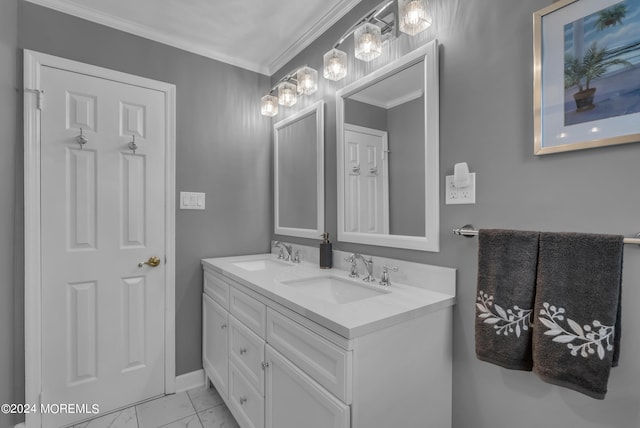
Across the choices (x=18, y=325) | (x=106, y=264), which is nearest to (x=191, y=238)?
(x=106, y=264)

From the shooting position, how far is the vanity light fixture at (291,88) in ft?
6.15

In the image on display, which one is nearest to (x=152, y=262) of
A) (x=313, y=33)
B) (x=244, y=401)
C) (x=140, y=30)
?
(x=244, y=401)

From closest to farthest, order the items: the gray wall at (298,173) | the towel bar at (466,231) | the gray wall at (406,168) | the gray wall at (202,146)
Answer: the towel bar at (466,231), the gray wall at (406,168), the gray wall at (202,146), the gray wall at (298,173)

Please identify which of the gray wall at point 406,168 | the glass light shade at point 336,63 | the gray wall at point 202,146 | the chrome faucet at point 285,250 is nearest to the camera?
the gray wall at point 406,168

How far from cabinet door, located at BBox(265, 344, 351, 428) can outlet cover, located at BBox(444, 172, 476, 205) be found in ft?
2.71

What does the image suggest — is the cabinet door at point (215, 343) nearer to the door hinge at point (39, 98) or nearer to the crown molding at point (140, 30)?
the door hinge at point (39, 98)

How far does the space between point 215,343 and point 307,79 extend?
5.68ft

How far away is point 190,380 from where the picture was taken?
6.88 feet

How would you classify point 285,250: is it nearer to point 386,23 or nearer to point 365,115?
point 365,115

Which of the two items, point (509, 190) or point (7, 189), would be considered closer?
point (509, 190)

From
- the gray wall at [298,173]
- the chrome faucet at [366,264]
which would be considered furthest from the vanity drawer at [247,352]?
the gray wall at [298,173]

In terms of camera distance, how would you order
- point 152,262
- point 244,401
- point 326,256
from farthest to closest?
1. point 152,262
2. point 326,256
3. point 244,401

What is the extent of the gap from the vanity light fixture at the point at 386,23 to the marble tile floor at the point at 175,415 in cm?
211

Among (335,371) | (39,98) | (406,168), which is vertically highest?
(39,98)
